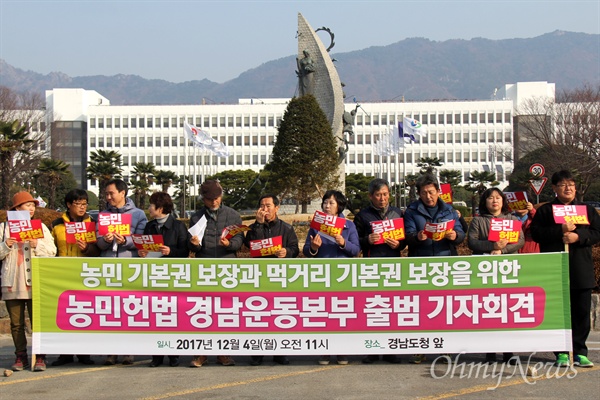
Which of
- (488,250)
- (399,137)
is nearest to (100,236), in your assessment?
(488,250)

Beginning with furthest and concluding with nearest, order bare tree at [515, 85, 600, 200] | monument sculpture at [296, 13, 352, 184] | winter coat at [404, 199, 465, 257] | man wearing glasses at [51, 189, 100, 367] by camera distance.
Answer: bare tree at [515, 85, 600, 200] < monument sculpture at [296, 13, 352, 184] < man wearing glasses at [51, 189, 100, 367] < winter coat at [404, 199, 465, 257]

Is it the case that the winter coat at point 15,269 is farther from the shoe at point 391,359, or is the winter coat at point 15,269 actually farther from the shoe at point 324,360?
the shoe at point 391,359

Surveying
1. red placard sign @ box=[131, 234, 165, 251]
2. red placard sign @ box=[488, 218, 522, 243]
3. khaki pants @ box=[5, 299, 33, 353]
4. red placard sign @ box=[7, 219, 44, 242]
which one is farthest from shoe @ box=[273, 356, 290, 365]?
red placard sign @ box=[7, 219, 44, 242]

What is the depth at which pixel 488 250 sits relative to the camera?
8.24 meters

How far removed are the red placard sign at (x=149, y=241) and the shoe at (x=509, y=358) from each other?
3.65 m

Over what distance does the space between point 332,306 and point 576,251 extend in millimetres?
2446

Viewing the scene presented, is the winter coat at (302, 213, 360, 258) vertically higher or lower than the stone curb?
higher

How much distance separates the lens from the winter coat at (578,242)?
795 cm

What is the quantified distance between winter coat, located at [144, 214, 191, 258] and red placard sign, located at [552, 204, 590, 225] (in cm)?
366

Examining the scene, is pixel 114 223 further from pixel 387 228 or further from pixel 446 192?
pixel 446 192

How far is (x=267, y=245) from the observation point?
8.27 meters

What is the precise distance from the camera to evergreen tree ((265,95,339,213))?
32.6 metres

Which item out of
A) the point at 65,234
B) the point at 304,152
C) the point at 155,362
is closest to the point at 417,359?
the point at 155,362

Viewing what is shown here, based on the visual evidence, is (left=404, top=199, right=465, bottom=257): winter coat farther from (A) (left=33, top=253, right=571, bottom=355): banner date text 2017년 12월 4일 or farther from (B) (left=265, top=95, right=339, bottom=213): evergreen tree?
(B) (left=265, top=95, right=339, bottom=213): evergreen tree
